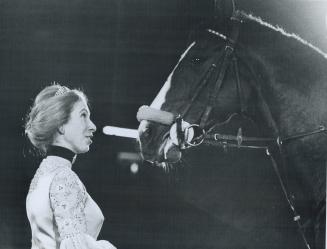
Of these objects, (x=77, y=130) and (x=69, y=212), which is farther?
(x=77, y=130)

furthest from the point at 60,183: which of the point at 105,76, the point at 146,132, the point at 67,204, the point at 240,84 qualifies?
the point at 105,76

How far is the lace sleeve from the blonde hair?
134 millimetres

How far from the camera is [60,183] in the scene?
3.60ft

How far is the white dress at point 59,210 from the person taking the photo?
1.05 metres

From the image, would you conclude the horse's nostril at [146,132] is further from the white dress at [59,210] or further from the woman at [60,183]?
the white dress at [59,210]

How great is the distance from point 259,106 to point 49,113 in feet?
2.87

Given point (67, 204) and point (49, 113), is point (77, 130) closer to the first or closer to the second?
point (49, 113)

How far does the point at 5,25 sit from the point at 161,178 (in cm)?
109

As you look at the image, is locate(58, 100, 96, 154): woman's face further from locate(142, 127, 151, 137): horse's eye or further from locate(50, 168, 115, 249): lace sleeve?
locate(142, 127, 151, 137): horse's eye

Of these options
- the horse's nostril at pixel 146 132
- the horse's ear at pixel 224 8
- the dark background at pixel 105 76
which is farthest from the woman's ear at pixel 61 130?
the horse's ear at pixel 224 8

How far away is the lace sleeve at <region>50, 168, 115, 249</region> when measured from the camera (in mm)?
1046

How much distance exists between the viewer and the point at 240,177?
6.17 ft

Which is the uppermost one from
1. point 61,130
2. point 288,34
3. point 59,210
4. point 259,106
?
point 288,34

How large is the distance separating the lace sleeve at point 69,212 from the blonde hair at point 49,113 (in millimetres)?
134
